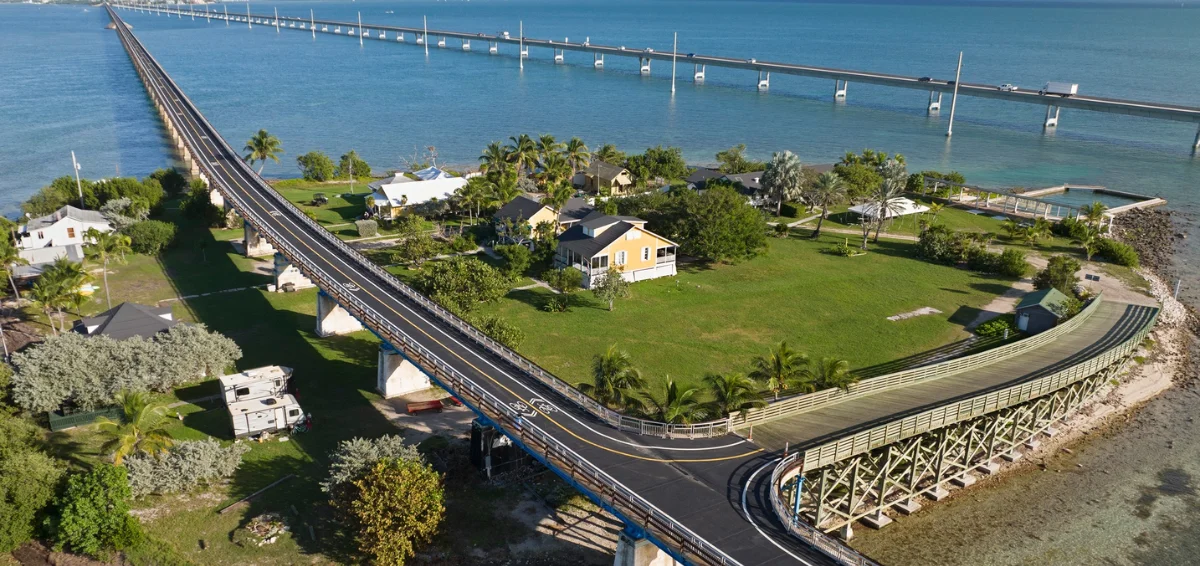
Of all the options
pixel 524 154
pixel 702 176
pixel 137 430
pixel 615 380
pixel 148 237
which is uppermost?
pixel 524 154

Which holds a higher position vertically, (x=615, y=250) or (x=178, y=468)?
(x=615, y=250)

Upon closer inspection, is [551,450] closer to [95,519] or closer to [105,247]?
[95,519]

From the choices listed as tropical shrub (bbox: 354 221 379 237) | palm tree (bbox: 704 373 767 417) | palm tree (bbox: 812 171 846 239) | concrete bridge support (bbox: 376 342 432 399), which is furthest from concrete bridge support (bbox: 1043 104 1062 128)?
concrete bridge support (bbox: 376 342 432 399)

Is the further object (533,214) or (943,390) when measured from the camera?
(533,214)

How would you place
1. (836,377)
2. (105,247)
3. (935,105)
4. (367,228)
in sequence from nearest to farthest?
1. (836,377)
2. (105,247)
3. (367,228)
4. (935,105)

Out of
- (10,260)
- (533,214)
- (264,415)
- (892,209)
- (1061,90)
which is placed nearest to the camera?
(264,415)

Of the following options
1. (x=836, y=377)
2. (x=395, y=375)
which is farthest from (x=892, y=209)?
(x=395, y=375)
